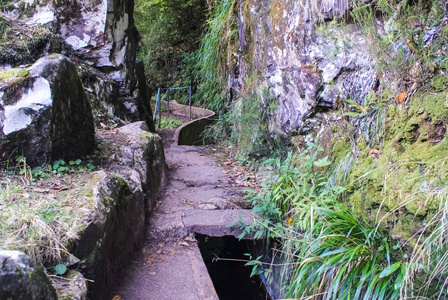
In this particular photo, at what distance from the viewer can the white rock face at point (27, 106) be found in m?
2.95

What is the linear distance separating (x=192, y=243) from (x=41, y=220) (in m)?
1.59

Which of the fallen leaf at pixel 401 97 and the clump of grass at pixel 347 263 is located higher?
the fallen leaf at pixel 401 97

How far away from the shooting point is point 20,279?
155 centimetres

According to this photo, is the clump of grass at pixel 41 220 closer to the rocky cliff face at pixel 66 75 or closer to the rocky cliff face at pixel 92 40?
the rocky cliff face at pixel 66 75

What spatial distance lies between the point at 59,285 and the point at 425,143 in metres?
2.60

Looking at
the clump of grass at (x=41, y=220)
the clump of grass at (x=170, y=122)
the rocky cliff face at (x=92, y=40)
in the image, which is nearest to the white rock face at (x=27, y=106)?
the clump of grass at (x=41, y=220)

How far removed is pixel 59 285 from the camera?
1972 mm

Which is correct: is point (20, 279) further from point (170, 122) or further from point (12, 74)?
point (170, 122)

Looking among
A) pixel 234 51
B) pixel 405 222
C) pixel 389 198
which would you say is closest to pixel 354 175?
pixel 389 198

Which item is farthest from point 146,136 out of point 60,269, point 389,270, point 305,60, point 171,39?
point 171,39

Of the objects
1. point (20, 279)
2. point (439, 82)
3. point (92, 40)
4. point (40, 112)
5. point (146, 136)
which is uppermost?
point (92, 40)

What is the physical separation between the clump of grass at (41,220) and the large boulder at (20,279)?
1.13 feet

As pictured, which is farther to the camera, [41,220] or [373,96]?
[373,96]

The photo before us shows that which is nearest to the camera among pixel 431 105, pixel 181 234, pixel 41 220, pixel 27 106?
pixel 41 220
